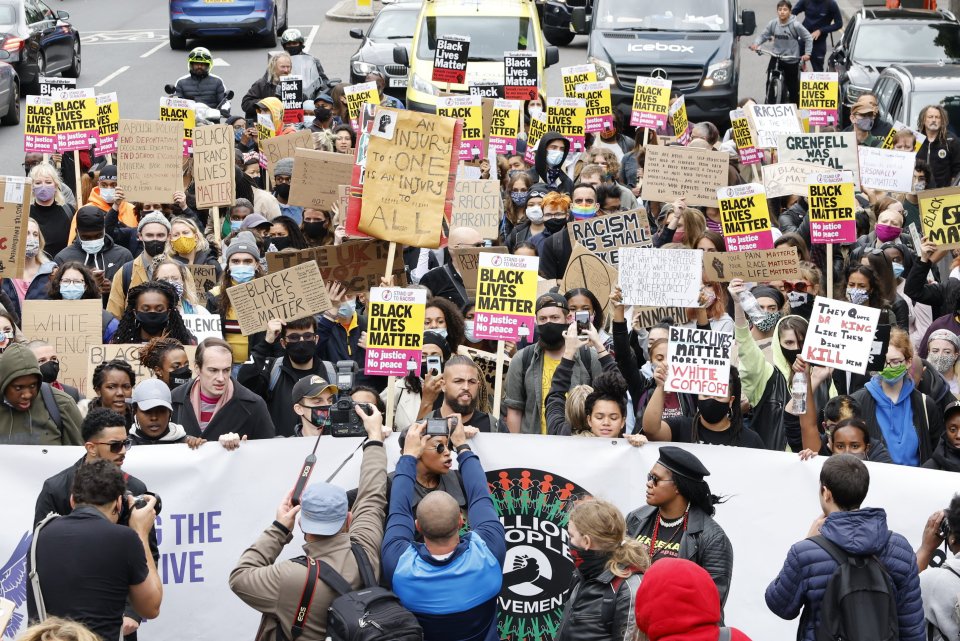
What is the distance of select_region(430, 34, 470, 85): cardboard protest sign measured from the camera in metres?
15.6

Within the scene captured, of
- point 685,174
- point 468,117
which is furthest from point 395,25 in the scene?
point 685,174

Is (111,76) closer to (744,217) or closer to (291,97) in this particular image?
(291,97)

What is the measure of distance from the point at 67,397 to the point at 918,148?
8.52 meters

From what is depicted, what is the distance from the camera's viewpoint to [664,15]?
775 inches

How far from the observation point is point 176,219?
34.9 feet

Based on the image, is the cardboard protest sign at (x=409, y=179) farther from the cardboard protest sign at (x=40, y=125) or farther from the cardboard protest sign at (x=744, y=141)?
the cardboard protest sign at (x=744, y=141)

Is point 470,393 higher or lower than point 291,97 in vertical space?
higher

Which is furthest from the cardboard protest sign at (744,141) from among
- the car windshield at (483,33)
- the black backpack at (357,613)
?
the black backpack at (357,613)

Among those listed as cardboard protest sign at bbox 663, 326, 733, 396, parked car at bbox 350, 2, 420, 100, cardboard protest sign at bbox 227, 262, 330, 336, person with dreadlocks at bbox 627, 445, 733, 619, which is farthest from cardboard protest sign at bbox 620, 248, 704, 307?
parked car at bbox 350, 2, 420, 100

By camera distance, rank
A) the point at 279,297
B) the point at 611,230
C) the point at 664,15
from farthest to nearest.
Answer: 1. the point at 664,15
2. the point at 611,230
3. the point at 279,297

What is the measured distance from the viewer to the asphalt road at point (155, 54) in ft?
79.8

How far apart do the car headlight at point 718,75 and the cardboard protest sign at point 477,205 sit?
338 inches

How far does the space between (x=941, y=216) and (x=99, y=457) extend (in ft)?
19.4

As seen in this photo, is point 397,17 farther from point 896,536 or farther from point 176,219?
point 896,536
